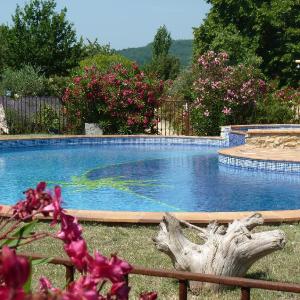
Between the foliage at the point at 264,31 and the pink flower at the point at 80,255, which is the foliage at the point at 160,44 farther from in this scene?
the pink flower at the point at 80,255

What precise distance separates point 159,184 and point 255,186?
5.75ft

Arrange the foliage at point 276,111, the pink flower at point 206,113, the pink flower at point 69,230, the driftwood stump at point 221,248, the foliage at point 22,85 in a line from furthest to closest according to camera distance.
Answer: the foliage at point 22,85
the foliage at point 276,111
the pink flower at point 206,113
the driftwood stump at point 221,248
the pink flower at point 69,230

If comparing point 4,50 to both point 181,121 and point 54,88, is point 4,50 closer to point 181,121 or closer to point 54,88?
point 54,88

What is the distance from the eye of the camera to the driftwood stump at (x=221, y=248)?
12.7ft

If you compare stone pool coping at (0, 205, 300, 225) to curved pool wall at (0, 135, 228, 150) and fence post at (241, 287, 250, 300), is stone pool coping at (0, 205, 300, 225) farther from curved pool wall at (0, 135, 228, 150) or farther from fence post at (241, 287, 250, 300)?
curved pool wall at (0, 135, 228, 150)

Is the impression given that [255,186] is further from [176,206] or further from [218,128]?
[218,128]

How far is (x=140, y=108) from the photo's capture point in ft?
64.2

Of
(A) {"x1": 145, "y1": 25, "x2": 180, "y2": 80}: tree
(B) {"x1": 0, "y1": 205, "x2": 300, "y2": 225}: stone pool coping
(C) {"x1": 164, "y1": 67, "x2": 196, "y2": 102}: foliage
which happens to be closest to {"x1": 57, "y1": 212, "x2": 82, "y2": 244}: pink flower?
(B) {"x1": 0, "y1": 205, "x2": 300, "y2": 225}: stone pool coping

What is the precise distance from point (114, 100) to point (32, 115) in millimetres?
3158

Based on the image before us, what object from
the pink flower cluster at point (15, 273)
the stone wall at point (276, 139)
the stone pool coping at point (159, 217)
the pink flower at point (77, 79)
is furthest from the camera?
the pink flower at point (77, 79)

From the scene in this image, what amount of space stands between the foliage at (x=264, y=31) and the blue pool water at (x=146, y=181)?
20.1 meters

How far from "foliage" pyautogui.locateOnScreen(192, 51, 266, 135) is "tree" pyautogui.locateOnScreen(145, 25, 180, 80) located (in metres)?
30.3

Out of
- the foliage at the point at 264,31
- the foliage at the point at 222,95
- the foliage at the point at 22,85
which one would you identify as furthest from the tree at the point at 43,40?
the foliage at the point at 222,95

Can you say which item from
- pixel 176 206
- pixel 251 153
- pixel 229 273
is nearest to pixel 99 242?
pixel 229 273
